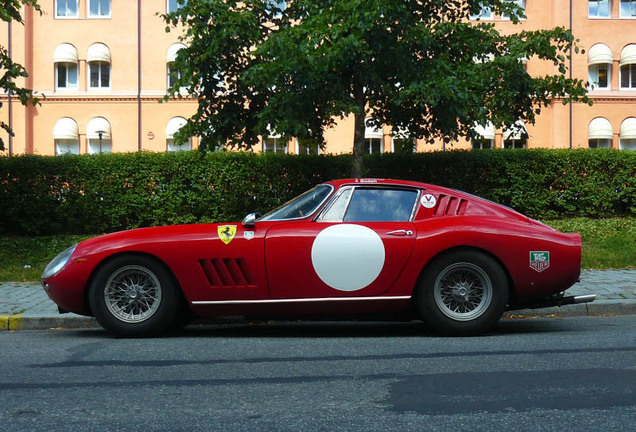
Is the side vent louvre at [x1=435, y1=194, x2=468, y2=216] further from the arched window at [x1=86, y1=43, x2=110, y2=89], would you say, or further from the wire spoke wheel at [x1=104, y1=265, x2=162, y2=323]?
the arched window at [x1=86, y1=43, x2=110, y2=89]

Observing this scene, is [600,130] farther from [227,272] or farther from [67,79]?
[227,272]

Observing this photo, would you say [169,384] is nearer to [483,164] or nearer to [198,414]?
[198,414]

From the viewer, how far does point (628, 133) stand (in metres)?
34.0

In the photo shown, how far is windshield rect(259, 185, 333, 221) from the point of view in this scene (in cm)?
663

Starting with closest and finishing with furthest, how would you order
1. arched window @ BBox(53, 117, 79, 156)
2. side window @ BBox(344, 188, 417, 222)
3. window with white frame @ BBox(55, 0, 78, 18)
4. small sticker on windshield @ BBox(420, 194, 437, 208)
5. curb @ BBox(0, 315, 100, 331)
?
side window @ BBox(344, 188, 417, 222), small sticker on windshield @ BBox(420, 194, 437, 208), curb @ BBox(0, 315, 100, 331), arched window @ BBox(53, 117, 79, 156), window with white frame @ BBox(55, 0, 78, 18)

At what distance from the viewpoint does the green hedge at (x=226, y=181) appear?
56.7ft

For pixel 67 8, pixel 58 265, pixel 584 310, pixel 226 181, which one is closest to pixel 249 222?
pixel 58 265

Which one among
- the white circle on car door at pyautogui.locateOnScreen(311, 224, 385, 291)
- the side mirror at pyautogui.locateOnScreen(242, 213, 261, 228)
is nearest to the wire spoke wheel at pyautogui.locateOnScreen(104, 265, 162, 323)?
the side mirror at pyautogui.locateOnScreen(242, 213, 261, 228)

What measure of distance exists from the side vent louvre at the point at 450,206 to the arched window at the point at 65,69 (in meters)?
30.9

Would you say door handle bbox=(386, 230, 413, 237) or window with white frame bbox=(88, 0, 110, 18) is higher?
window with white frame bbox=(88, 0, 110, 18)

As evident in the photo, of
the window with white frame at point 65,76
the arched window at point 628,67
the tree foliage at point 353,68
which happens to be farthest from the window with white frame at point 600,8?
the window with white frame at point 65,76

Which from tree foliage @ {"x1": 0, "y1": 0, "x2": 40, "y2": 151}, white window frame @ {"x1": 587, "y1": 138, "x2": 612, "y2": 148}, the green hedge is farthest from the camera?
white window frame @ {"x1": 587, "y1": 138, "x2": 612, "y2": 148}

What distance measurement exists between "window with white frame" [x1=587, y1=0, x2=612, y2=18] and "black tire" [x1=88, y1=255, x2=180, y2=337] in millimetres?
33323

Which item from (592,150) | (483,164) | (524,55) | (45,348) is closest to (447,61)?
(524,55)
